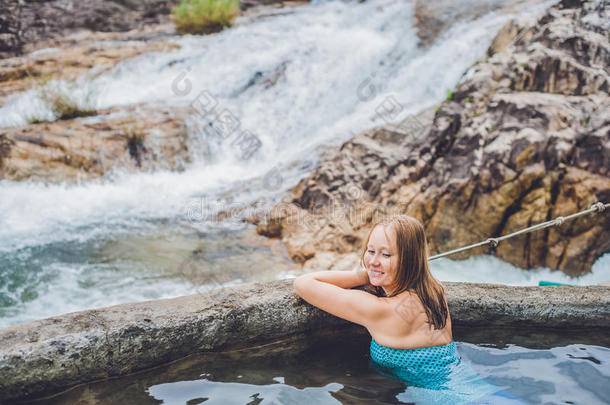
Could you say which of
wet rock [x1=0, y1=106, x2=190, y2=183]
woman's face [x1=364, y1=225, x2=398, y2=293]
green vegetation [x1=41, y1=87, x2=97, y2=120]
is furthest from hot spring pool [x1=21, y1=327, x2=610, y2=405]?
green vegetation [x1=41, y1=87, x2=97, y2=120]

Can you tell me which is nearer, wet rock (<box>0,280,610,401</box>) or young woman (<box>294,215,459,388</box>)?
wet rock (<box>0,280,610,401</box>)

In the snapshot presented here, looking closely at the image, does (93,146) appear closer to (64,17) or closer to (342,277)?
(342,277)

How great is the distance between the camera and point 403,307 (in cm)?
187

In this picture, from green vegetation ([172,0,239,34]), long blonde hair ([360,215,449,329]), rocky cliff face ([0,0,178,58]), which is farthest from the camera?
green vegetation ([172,0,239,34])

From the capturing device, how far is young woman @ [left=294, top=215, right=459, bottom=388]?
185cm

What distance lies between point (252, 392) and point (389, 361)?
1.92 ft

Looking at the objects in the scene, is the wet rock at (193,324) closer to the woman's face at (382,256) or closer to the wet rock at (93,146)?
the woman's face at (382,256)

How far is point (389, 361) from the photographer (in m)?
1.93

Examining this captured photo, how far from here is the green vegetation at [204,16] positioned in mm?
9992

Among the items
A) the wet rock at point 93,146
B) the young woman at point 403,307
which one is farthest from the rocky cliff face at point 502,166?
the young woman at point 403,307

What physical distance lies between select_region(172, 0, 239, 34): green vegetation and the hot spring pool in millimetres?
9421

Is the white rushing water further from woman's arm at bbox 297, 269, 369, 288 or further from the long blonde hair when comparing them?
the long blonde hair

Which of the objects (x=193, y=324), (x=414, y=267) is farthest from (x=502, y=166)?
(x=193, y=324)

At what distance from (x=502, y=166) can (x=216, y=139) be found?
169 inches
